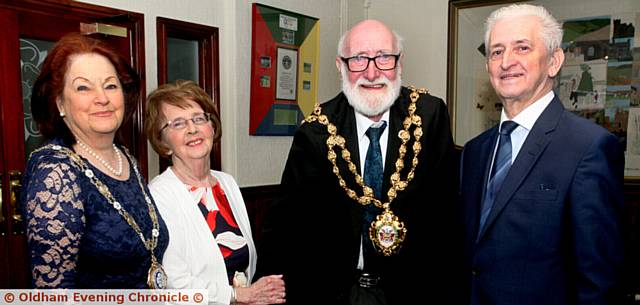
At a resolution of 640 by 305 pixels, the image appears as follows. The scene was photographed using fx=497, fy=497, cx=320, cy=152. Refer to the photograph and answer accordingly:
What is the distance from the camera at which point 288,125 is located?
155 inches

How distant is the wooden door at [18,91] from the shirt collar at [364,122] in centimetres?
160

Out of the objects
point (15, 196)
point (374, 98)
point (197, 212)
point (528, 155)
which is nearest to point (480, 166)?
point (528, 155)

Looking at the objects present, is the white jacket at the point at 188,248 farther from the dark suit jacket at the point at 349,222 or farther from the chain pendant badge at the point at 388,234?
the chain pendant badge at the point at 388,234

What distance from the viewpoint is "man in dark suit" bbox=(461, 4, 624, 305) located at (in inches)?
55.5

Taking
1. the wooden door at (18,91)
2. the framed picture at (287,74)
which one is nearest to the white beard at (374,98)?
the wooden door at (18,91)

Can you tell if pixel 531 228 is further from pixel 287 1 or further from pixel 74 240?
pixel 287 1

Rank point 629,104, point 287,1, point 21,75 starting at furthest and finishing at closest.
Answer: point 287,1, point 629,104, point 21,75

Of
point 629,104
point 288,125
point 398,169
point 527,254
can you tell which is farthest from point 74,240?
point 629,104

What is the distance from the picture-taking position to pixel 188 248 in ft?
5.91

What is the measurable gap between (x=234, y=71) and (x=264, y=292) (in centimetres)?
195

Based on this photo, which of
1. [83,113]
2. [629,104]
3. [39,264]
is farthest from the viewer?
[629,104]

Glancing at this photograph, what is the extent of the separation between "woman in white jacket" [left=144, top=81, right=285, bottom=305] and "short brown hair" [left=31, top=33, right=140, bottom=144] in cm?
39

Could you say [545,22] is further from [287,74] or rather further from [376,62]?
[287,74]

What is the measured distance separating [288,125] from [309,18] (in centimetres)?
90
